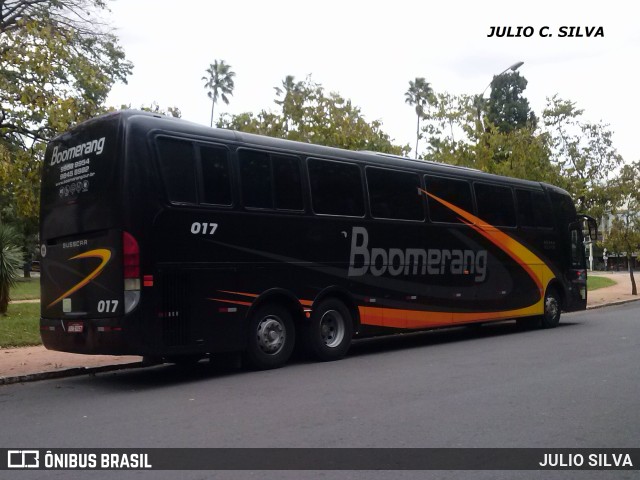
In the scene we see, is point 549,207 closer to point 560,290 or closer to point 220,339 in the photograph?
point 560,290

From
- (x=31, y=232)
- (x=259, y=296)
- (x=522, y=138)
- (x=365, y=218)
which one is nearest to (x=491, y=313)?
(x=365, y=218)

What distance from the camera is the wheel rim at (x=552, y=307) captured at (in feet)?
60.3

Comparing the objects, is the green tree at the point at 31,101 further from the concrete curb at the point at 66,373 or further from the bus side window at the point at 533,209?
the bus side window at the point at 533,209

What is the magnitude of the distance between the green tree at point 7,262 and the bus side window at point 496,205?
11.2 m

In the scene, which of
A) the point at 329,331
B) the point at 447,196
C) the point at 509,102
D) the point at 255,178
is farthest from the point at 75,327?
the point at 509,102

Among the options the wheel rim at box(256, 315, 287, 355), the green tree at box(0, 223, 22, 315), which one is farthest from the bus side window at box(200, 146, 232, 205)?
the green tree at box(0, 223, 22, 315)

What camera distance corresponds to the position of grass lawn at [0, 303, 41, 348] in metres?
15.0

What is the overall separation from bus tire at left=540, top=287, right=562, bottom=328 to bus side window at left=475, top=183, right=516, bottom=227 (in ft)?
8.07

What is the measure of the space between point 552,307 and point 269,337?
9620 millimetres

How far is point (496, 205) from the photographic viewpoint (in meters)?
16.7

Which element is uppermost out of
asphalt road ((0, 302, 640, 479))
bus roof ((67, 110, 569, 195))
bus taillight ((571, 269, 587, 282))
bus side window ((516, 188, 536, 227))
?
bus roof ((67, 110, 569, 195))

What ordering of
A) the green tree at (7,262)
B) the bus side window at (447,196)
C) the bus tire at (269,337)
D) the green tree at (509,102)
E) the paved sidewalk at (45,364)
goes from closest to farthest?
the bus tire at (269,337) → the paved sidewalk at (45,364) → the bus side window at (447,196) → the green tree at (7,262) → the green tree at (509,102)

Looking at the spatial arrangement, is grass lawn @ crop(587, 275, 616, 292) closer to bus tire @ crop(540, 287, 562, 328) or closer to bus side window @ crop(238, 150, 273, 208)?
bus tire @ crop(540, 287, 562, 328)

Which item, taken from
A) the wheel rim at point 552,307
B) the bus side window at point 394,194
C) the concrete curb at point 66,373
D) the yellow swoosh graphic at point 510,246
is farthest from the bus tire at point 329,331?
the wheel rim at point 552,307
